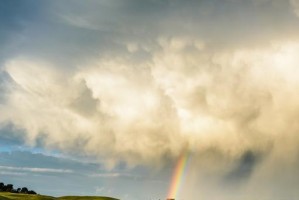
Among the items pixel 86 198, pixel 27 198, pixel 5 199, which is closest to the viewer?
pixel 5 199

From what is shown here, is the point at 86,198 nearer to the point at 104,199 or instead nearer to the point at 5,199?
the point at 104,199

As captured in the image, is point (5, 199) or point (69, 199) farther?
point (69, 199)

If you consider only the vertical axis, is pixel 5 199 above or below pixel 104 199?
below

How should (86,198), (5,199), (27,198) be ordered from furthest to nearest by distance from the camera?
1. (86,198)
2. (27,198)
3. (5,199)

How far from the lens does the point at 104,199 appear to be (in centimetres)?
19912

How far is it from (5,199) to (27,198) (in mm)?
32451

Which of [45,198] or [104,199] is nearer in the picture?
[45,198]

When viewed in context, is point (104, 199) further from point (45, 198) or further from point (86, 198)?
point (45, 198)

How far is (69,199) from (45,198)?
28.7 meters

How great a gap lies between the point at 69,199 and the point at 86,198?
29.2 ft

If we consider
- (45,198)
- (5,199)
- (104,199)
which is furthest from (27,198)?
(104,199)

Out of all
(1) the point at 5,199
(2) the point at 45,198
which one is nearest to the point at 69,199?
(2) the point at 45,198

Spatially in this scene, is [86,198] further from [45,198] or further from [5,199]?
[5,199]

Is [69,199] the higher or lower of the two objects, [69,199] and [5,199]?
the higher
